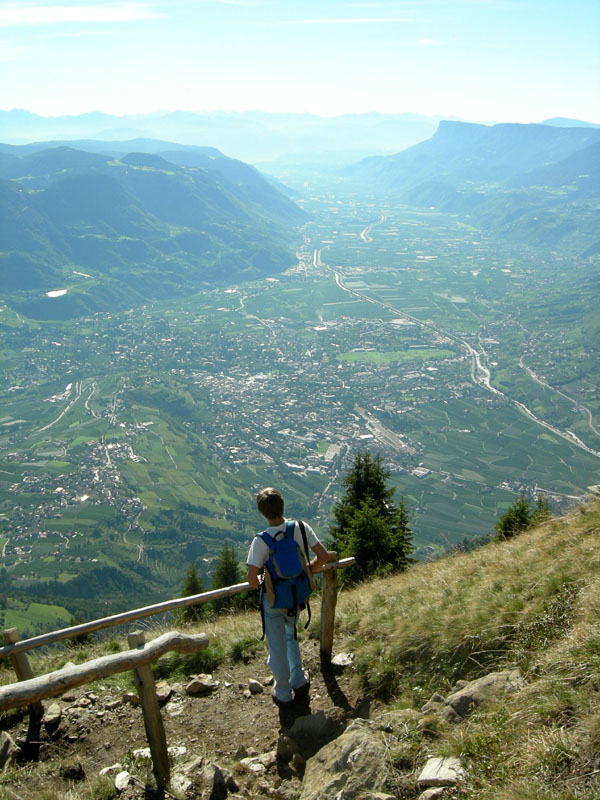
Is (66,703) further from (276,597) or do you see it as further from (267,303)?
(267,303)

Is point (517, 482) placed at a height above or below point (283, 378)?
below

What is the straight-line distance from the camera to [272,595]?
629 centimetres

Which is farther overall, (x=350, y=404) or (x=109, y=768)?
(x=350, y=404)

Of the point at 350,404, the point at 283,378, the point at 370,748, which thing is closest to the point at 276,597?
the point at 370,748

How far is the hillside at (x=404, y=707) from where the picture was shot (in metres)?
4.35

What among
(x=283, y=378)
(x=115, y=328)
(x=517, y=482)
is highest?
(x=115, y=328)

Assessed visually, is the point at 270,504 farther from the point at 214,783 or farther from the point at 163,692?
the point at 163,692

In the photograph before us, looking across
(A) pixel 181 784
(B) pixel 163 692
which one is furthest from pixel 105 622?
(A) pixel 181 784

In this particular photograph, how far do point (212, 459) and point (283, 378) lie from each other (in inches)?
1558

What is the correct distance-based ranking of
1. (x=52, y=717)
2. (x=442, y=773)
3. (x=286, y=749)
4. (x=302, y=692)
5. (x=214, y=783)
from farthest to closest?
(x=302, y=692), (x=52, y=717), (x=286, y=749), (x=214, y=783), (x=442, y=773)

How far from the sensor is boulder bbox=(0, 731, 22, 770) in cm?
598

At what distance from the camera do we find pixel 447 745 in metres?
4.64

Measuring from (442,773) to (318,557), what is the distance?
9.08 ft

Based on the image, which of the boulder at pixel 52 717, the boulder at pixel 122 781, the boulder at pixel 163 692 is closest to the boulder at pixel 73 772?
the boulder at pixel 122 781
